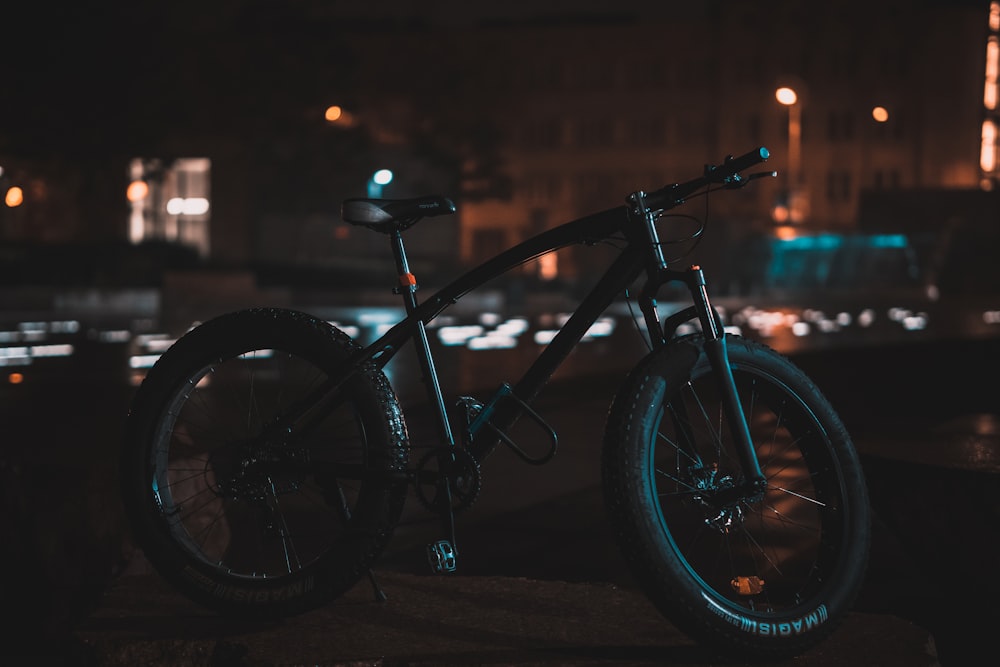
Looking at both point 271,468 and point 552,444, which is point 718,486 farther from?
point 271,468

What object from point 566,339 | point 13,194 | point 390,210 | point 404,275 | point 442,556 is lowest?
point 442,556

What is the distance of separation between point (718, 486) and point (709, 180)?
29.6 inches

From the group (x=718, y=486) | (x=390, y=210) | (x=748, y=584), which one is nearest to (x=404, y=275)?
(x=390, y=210)

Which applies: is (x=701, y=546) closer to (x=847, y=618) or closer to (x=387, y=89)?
(x=847, y=618)

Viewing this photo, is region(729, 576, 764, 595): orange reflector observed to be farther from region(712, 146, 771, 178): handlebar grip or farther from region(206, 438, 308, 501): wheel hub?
region(206, 438, 308, 501): wheel hub

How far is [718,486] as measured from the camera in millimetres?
3463

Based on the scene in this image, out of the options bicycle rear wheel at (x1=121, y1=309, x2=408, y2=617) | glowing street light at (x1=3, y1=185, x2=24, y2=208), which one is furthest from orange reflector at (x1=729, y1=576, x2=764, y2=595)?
glowing street light at (x1=3, y1=185, x2=24, y2=208)

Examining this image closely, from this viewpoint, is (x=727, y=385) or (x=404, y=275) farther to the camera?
(x=404, y=275)

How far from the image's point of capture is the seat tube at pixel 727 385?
3.36 m

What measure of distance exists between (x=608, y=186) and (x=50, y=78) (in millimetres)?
53202

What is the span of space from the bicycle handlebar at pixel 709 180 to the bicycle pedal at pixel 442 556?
1.01 metres

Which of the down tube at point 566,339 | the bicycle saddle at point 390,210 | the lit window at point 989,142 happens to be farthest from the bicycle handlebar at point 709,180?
the lit window at point 989,142

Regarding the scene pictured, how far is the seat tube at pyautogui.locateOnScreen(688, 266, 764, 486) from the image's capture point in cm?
336

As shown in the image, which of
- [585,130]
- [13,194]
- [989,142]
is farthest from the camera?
[585,130]
